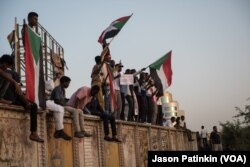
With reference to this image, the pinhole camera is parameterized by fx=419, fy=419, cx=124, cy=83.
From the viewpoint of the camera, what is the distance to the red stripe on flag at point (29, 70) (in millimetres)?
7363

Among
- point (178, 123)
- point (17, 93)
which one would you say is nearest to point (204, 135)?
point (178, 123)

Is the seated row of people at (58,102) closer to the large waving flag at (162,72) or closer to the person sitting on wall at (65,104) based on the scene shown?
the person sitting on wall at (65,104)

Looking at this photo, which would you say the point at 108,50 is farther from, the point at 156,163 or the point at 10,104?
the point at 10,104

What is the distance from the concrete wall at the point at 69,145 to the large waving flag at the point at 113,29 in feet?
8.50

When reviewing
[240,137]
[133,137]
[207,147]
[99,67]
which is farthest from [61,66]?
[240,137]

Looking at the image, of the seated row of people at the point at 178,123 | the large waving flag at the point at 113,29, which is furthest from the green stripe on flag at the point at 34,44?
the seated row of people at the point at 178,123

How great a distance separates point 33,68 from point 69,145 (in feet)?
7.62

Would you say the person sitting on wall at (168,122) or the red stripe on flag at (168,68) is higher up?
the red stripe on flag at (168,68)

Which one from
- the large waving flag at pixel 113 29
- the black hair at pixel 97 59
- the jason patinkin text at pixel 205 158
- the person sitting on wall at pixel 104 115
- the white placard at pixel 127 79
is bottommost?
the jason patinkin text at pixel 205 158

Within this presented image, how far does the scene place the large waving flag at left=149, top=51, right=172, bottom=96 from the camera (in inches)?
584

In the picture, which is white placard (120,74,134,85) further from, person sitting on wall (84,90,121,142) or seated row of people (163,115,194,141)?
seated row of people (163,115,194,141)

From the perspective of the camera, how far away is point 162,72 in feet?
49.7

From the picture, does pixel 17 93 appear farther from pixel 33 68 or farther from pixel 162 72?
pixel 162 72

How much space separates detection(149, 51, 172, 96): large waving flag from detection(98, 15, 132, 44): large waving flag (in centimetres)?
241
